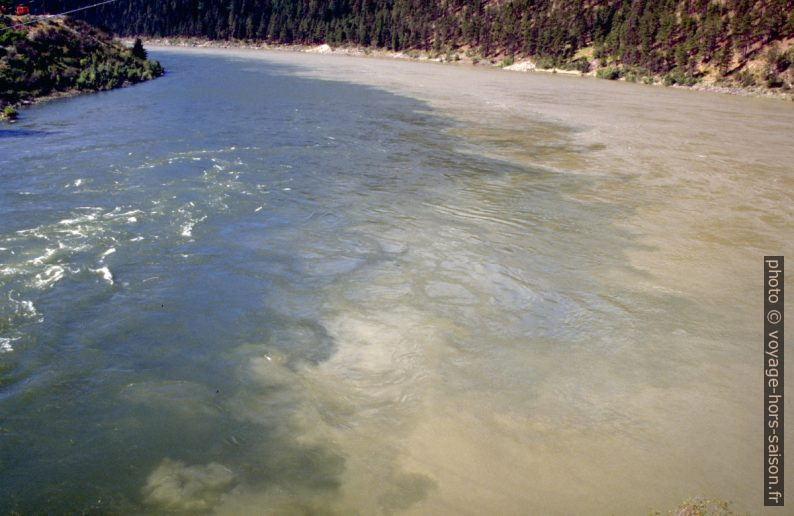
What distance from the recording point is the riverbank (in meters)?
47.1

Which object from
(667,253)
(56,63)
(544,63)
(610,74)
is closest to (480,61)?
(544,63)

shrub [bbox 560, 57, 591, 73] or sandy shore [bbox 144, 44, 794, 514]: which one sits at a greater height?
shrub [bbox 560, 57, 591, 73]

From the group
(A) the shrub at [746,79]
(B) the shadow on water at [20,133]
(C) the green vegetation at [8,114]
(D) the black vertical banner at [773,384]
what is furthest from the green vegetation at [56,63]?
(A) the shrub at [746,79]

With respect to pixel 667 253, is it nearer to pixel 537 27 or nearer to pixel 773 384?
pixel 773 384

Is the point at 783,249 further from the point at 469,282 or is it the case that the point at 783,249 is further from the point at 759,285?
the point at 469,282

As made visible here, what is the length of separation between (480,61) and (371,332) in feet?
264

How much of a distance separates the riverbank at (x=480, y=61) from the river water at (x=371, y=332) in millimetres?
35808

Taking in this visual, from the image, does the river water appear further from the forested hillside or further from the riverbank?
the forested hillside

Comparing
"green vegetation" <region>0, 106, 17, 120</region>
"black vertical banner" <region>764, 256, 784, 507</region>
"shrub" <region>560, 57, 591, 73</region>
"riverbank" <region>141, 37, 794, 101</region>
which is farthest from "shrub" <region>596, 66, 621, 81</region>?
"green vegetation" <region>0, 106, 17, 120</region>

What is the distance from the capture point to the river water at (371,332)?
538 centimetres

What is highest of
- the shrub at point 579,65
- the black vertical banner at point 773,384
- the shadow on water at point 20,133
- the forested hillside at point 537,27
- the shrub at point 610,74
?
the forested hillside at point 537,27

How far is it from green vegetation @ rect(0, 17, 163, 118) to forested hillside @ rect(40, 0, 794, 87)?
36.9 m

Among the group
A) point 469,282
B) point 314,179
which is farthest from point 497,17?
point 469,282

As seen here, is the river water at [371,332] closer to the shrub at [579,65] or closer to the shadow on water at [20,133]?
the shadow on water at [20,133]
